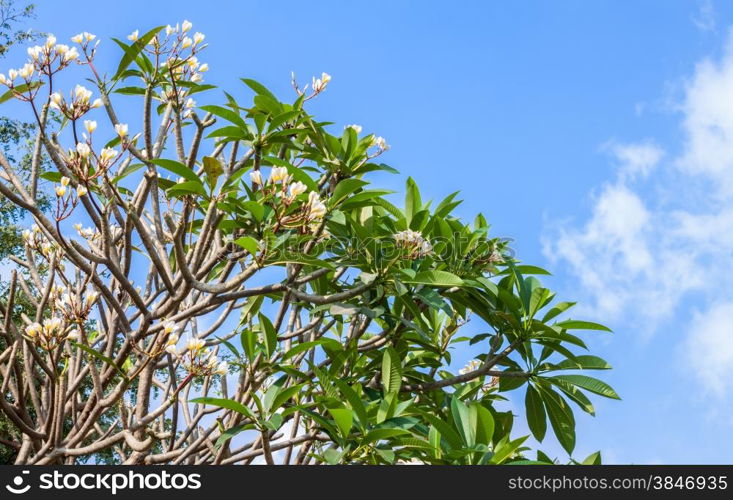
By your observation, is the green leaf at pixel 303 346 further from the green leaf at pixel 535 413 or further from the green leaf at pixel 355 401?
the green leaf at pixel 535 413

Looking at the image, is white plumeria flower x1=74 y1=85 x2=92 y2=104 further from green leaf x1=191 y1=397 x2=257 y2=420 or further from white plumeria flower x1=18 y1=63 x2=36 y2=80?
green leaf x1=191 y1=397 x2=257 y2=420

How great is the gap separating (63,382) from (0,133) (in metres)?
8.06

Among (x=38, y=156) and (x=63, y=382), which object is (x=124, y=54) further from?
(x=63, y=382)

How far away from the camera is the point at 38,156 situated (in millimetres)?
2096

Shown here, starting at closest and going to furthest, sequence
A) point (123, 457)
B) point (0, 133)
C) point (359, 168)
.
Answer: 1. point (359, 168)
2. point (123, 457)
3. point (0, 133)

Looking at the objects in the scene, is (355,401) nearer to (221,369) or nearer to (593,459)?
(221,369)

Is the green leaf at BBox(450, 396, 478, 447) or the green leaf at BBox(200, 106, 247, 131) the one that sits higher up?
the green leaf at BBox(200, 106, 247, 131)

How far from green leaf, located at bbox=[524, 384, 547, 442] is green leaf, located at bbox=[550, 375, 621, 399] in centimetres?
16

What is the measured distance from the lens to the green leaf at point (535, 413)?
8.87ft

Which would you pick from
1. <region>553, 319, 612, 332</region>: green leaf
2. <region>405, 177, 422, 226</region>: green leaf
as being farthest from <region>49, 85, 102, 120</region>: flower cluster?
<region>553, 319, 612, 332</region>: green leaf

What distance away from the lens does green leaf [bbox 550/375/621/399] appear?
2.53m

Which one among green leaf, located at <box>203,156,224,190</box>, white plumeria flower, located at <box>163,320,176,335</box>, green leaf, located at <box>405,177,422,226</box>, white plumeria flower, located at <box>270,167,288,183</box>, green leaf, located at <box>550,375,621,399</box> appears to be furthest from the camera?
green leaf, located at <box>405,177,422,226</box>

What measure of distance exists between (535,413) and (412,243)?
3.06 ft
